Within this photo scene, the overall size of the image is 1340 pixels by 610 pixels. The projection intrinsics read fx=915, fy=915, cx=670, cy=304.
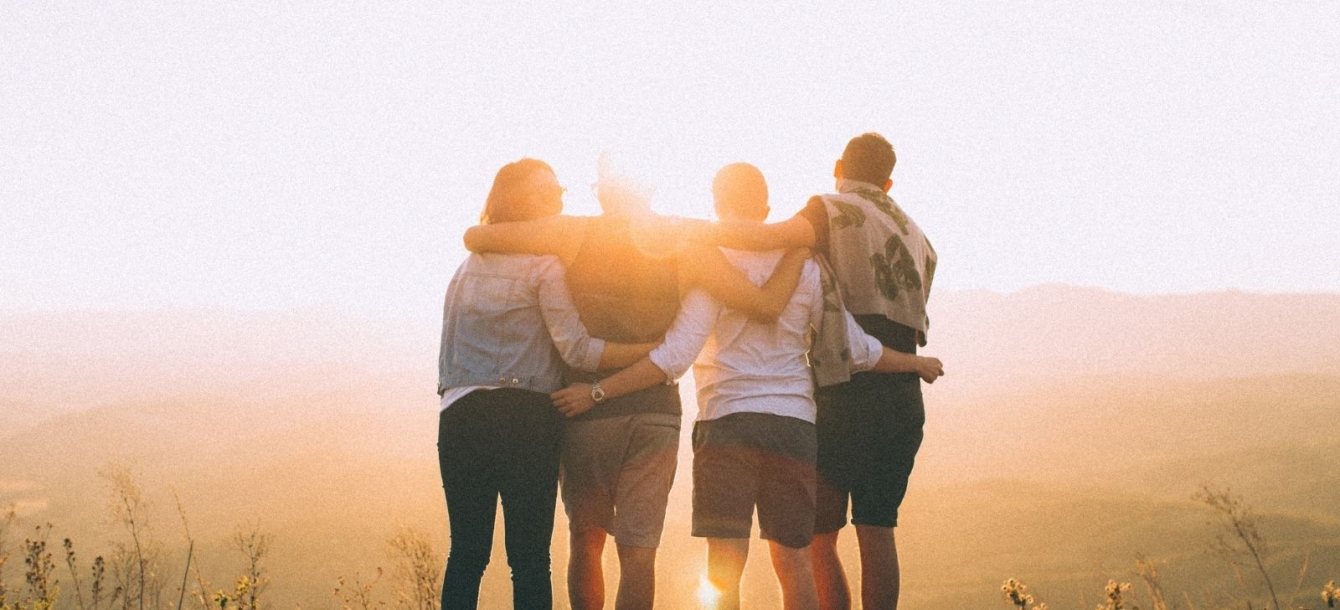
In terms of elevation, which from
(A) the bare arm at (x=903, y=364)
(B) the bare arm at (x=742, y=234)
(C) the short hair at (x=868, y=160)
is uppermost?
(C) the short hair at (x=868, y=160)

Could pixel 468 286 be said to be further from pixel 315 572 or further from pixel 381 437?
pixel 381 437

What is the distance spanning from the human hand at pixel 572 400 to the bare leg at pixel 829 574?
1.27m

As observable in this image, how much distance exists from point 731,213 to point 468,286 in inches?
46.9

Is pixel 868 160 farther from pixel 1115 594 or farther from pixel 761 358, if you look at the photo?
pixel 1115 594

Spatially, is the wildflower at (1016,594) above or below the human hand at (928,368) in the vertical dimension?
below

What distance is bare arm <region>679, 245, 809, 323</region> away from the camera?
3.85 meters

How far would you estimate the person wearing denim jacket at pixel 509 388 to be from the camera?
3.62 metres

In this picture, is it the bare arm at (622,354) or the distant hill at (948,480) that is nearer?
the bare arm at (622,354)

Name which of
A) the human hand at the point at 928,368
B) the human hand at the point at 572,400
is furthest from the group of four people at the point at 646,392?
the human hand at the point at 928,368

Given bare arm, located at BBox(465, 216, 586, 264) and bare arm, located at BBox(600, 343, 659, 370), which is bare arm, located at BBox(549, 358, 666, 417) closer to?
bare arm, located at BBox(600, 343, 659, 370)

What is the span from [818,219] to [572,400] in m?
1.40

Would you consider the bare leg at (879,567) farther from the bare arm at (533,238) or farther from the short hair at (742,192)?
the bare arm at (533,238)

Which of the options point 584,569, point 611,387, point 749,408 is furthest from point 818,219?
point 584,569

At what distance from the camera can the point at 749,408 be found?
150 inches
